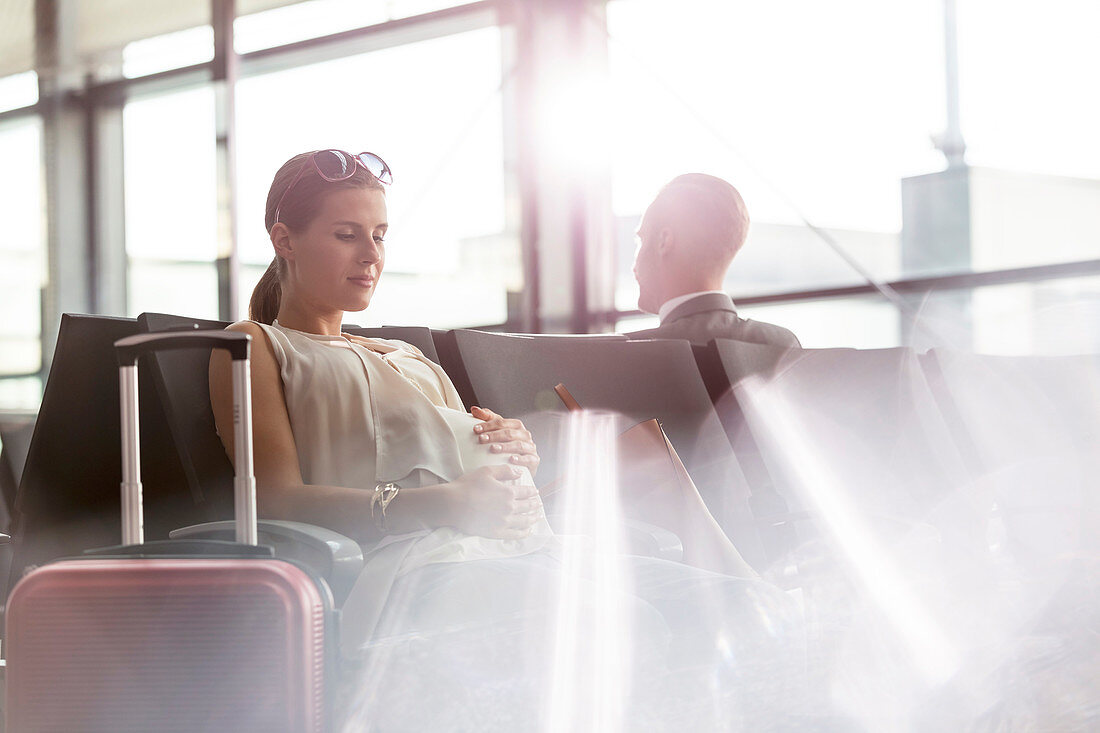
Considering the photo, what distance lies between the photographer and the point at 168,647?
1.03 meters

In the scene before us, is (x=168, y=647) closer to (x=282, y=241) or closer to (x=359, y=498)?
(x=359, y=498)

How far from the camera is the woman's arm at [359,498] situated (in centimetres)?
139

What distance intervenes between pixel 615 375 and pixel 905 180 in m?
3.42

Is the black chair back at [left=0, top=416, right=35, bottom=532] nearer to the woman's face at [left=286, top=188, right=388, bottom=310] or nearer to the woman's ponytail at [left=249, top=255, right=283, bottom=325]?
the woman's ponytail at [left=249, top=255, right=283, bottom=325]

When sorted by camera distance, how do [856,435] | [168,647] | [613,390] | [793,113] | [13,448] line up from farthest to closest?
[793,113]
[13,448]
[856,435]
[613,390]
[168,647]

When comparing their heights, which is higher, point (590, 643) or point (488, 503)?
point (488, 503)

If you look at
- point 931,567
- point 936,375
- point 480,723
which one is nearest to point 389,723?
point 480,723

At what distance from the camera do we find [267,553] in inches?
41.9

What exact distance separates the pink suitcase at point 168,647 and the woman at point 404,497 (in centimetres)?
14

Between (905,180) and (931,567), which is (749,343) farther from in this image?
(905,180)

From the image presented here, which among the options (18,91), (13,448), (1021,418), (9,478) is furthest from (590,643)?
(18,91)

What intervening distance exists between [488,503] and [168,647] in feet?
1.55

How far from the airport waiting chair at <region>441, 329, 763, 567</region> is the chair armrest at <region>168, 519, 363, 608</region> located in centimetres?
86

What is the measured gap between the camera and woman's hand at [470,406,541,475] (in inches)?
61.5
